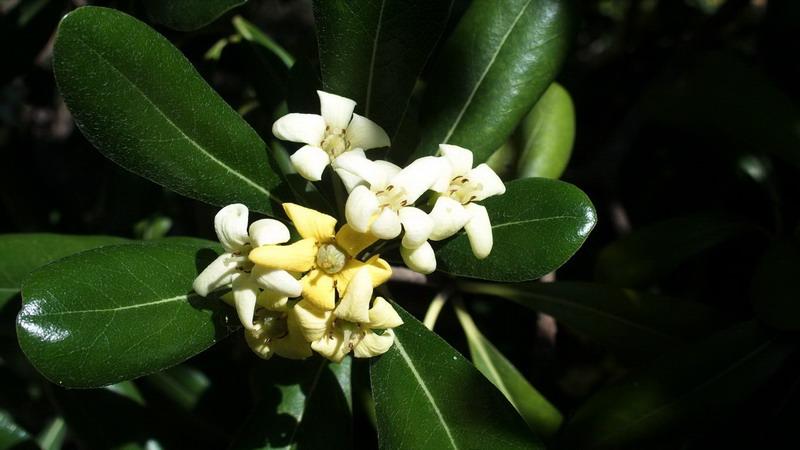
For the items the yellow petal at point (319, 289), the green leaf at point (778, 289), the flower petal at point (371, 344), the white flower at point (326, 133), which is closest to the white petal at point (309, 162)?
the white flower at point (326, 133)

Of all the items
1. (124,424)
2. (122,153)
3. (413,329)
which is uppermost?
(122,153)

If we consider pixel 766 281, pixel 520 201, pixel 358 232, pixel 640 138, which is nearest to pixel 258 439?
pixel 358 232

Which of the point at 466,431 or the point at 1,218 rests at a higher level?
the point at 466,431

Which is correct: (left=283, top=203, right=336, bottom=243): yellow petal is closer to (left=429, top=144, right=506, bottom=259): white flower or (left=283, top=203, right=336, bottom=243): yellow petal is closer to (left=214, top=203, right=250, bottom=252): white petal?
(left=214, top=203, right=250, bottom=252): white petal

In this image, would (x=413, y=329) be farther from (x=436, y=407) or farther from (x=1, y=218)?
(x=1, y=218)

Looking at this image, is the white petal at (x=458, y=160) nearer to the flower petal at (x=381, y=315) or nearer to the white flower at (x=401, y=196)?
the white flower at (x=401, y=196)

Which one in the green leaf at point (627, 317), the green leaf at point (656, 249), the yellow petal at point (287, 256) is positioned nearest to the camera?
the yellow petal at point (287, 256)
